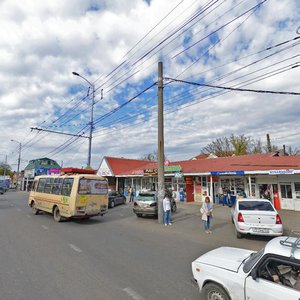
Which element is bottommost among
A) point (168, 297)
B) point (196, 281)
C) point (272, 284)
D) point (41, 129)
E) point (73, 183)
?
point (168, 297)

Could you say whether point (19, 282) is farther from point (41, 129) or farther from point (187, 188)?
point (187, 188)

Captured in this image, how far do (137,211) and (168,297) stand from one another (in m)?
11.2

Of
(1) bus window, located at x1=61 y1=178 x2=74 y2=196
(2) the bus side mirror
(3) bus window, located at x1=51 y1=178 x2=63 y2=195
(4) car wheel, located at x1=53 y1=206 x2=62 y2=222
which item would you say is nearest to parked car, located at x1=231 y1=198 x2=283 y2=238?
(2) the bus side mirror

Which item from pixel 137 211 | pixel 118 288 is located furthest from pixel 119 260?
pixel 137 211

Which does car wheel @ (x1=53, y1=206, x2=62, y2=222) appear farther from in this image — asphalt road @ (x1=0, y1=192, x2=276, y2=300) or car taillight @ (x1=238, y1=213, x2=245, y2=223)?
car taillight @ (x1=238, y1=213, x2=245, y2=223)

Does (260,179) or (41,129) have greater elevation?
(41,129)

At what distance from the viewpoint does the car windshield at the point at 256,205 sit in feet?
33.7

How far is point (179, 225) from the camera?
510 inches

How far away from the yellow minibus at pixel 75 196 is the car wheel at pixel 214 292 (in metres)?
9.69

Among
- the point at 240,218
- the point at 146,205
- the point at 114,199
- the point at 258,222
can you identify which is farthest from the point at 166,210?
the point at 114,199

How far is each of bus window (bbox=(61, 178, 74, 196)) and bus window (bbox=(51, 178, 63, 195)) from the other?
0.47 metres

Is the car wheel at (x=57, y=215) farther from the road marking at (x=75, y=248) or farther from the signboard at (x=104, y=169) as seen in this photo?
the signboard at (x=104, y=169)

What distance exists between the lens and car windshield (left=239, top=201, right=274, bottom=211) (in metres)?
10.3

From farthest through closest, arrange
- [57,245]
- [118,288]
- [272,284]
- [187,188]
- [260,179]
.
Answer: [187,188]
[260,179]
[57,245]
[118,288]
[272,284]
